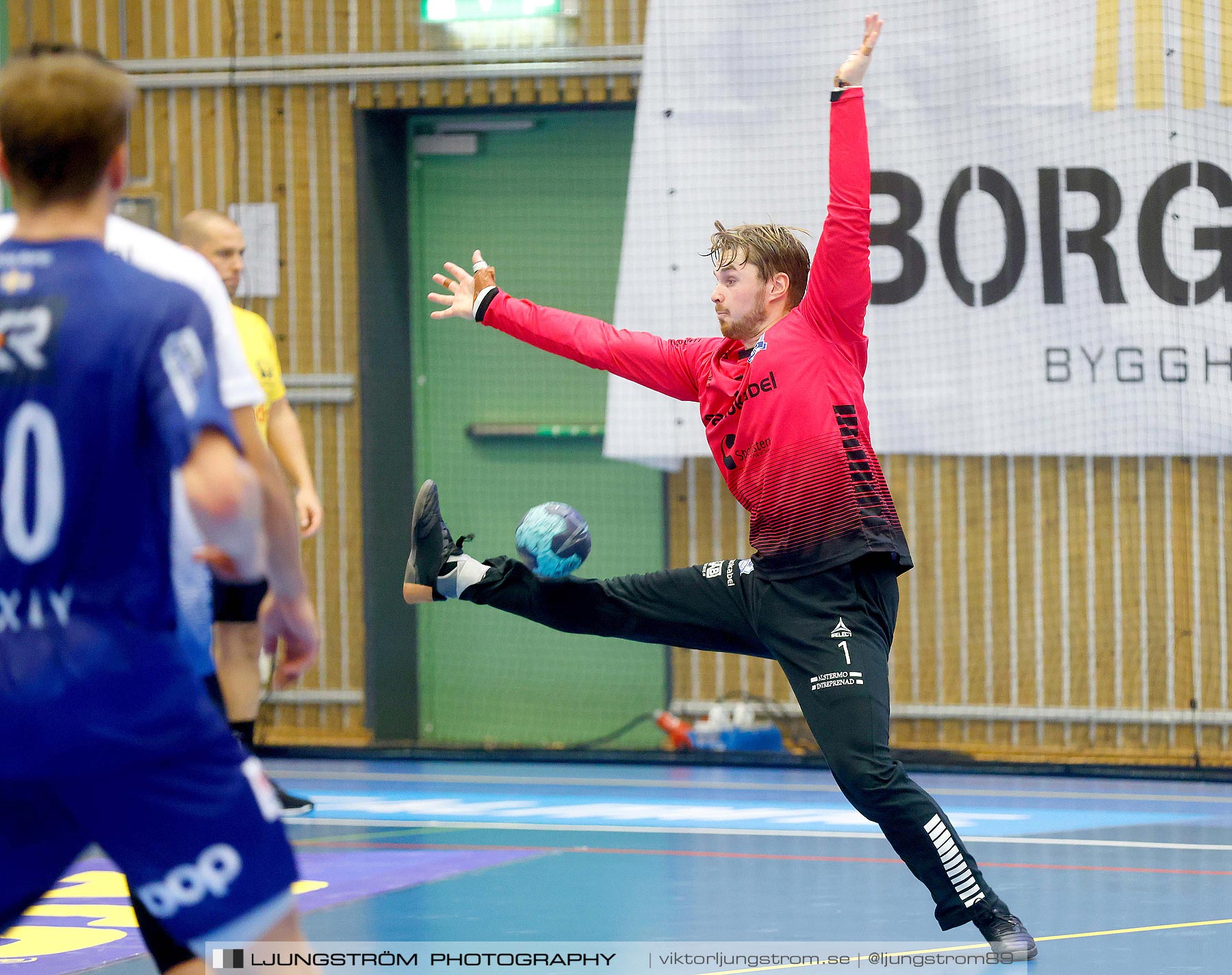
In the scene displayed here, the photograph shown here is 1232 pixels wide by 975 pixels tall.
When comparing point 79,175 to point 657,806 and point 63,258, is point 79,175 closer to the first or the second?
point 63,258

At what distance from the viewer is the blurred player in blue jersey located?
2.19 metres

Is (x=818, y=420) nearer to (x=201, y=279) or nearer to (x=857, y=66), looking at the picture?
(x=857, y=66)

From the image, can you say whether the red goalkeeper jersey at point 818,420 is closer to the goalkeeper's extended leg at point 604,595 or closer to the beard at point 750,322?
the beard at point 750,322

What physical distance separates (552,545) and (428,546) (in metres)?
0.43

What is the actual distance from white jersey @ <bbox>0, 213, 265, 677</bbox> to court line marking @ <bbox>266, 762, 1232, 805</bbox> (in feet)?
17.6

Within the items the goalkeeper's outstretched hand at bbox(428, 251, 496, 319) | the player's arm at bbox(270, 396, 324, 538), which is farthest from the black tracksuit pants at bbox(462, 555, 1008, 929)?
the player's arm at bbox(270, 396, 324, 538)

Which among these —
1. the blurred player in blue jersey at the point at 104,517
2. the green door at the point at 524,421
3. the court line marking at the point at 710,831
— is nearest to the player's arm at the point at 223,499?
the blurred player in blue jersey at the point at 104,517

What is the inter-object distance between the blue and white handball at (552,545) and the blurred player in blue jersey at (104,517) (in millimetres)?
3087

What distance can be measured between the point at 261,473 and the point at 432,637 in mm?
7082

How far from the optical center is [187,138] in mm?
9281

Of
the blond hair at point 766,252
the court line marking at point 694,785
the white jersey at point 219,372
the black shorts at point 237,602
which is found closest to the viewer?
the white jersey at point 219,372

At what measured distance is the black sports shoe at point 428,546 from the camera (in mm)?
5402

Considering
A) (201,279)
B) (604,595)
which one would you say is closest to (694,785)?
(604,595)

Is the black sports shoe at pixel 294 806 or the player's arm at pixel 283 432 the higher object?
the player's arm at pixel 283 432
